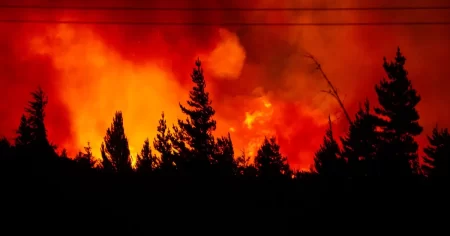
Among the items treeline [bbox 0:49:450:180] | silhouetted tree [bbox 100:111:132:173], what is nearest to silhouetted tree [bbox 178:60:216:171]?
treeline [bbox 0:49:450:180]

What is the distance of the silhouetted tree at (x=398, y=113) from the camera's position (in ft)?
119

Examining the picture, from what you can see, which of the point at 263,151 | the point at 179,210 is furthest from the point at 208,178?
the point at 263,151

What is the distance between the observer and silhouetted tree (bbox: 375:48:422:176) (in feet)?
119

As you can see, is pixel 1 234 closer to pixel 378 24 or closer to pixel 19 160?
pixel 19 160

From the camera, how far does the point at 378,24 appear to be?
47.1 ft

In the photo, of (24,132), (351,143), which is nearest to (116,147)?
(24,132)

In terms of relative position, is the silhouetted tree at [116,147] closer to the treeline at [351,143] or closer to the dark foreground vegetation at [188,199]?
the treeline at [351,143]

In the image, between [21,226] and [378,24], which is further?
[378,24]

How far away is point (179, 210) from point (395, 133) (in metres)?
32.4

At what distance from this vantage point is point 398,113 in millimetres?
37500

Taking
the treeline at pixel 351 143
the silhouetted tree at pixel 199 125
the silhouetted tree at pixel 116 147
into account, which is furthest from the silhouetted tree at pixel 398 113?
the silhouetted tree at pixel 116 147

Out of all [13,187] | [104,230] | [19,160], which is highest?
[19,160]

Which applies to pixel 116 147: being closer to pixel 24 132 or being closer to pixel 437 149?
pixel 24 132

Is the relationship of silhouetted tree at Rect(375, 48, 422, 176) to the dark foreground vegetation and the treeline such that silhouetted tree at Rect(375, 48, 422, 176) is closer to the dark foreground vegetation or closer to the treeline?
the treeline
